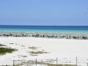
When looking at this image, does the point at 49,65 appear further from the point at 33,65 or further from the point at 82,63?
the point at 82,63

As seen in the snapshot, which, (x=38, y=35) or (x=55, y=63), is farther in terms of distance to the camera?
(x=38, y=35)

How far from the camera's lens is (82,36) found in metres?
59.1

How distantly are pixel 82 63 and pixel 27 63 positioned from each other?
5.60m

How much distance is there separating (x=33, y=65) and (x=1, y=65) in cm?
309

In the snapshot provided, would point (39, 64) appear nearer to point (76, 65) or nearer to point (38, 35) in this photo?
point (76, 65)

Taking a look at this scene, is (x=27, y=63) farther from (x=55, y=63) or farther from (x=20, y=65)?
(x=55, y=63)

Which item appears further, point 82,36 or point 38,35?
point 38,35

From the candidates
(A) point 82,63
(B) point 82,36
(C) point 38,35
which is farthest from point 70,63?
(C) point 38,35

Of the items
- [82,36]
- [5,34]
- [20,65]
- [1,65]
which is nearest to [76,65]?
[20,65]

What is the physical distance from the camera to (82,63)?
2267 centimetres

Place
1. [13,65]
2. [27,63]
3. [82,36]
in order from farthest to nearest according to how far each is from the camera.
Answer: [82,36]
[27,63]
[13,65]

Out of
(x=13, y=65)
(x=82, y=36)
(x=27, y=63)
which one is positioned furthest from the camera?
(x=82, y=36)

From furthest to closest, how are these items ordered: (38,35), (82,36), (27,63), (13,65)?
(38,35) → (82,36) → (27,63) → (13,65)

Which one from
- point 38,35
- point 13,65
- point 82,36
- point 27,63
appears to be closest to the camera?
point 13,65
